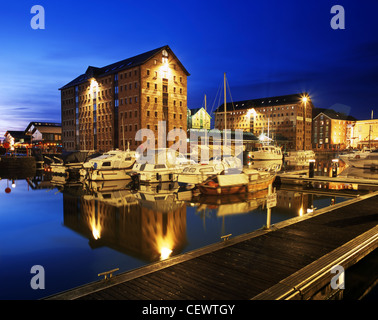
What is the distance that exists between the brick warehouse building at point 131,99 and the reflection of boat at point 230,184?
35973 millimetres

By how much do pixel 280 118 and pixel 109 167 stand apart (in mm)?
96746

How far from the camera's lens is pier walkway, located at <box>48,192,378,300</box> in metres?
6.18

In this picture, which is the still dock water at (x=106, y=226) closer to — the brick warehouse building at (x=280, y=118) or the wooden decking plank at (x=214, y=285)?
the wooden decking plank at (x=214, y=285)

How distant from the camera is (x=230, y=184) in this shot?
2241 centimetres

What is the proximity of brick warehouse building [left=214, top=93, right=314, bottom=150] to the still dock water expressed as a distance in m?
87.2

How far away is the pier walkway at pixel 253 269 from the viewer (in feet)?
20.3

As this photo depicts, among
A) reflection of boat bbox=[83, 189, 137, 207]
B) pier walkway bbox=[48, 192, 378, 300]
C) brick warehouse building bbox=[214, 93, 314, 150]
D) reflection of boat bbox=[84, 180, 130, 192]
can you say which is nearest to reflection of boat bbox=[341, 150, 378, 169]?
reflection of boat bbox=[84, 180, 130, 192]

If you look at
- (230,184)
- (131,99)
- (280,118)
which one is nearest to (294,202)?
(230,184)

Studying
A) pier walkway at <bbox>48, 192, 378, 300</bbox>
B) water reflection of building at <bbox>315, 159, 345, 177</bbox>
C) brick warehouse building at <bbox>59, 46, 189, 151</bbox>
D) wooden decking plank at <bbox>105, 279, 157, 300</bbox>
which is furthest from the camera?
brick warehouse building at <bbox>59, 46, 189, 151</bbox>

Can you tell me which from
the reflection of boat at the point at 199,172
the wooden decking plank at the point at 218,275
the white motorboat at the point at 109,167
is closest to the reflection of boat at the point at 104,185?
the white motorboat at the point at 109,167

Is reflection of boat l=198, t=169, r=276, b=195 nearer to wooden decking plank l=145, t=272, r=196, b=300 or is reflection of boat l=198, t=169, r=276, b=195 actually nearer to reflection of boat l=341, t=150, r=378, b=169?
wooden decking plank l=145, t=272, r=196, b=300

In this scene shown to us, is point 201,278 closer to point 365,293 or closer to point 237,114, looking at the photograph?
point 365,293

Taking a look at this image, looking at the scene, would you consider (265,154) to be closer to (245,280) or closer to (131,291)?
(245,280)

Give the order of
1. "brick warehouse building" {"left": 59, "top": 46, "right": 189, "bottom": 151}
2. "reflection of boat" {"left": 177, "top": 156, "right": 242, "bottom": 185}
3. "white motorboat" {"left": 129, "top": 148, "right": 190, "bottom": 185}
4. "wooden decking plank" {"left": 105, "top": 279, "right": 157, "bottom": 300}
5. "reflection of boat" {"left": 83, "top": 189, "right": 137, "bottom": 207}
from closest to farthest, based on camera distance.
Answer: "wooden decking plank" {"left": 105, "top": 279, "right": 157, "bottom": 300}, "reflection of boat" {"left": 83, "top": 189, "right": 137, "bottom": 207}, "reflection of boat" {"left": 177, "top": 156, "right": 242, "bottom": 185}, "white motorboat" {"left": 129, "top": 148, "right": 190, "bottom": 185}, "brick warehouse building" {"left": 59, "top": 46, "right": 189, "bottom": 151}
